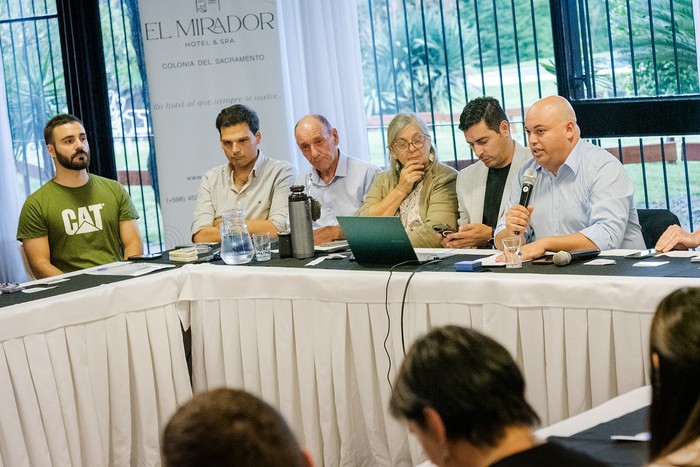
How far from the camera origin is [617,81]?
4906mm

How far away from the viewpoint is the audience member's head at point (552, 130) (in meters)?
3.50

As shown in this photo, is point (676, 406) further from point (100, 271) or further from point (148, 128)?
point (148, 128)

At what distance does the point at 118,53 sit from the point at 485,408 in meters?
5.11

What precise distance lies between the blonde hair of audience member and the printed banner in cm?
419

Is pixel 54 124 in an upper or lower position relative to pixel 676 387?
upper

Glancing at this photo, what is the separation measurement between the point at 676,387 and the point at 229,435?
21.9 inches

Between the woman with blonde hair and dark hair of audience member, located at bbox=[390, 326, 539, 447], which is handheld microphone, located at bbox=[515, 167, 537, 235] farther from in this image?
dark hair of audience member, located at bbox=[390, 326, 539, 447]

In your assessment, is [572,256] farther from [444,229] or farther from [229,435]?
[229,435]

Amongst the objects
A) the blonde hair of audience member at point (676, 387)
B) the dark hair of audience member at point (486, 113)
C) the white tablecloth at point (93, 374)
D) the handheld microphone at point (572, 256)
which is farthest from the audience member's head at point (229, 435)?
the dark hair of audience member at point (486, 113)

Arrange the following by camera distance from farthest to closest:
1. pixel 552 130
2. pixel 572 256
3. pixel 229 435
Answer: pixel 552 130 < pixel 572 256 < pixel 229 435

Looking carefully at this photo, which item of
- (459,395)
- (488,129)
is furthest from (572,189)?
(459,395)

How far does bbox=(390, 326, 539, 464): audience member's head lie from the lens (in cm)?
137

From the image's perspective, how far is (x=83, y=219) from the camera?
4.30 meters

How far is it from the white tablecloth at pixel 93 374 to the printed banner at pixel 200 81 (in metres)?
1.98
